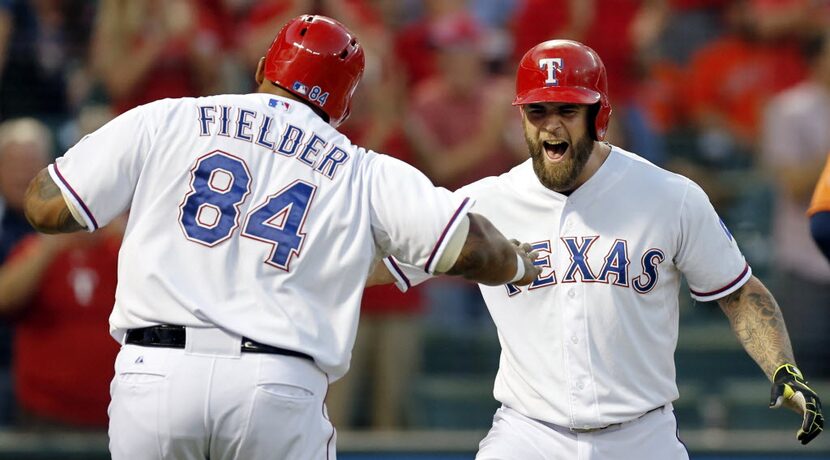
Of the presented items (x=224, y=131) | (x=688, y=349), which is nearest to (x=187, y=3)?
(x=688, y=349)

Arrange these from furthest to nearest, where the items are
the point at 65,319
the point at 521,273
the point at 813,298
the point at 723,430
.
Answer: the point at 813,298
the point at 723,430
the point at 65,319
the point at 521,273

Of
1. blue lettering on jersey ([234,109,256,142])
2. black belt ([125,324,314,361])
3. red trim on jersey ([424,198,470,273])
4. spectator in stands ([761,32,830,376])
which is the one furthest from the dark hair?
black belt ([125,324,314,361])

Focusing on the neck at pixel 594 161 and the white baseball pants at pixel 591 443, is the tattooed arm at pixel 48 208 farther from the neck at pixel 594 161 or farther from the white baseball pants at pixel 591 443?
the neck at pixel 594 161

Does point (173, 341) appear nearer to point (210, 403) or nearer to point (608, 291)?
point (210, 403)

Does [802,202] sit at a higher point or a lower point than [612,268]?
higher

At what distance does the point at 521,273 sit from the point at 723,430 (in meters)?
3.62

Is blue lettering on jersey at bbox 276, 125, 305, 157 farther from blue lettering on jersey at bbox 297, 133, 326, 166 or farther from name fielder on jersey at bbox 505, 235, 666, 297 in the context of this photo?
name fielder on jersey at bbox 505, 235, 666, 297

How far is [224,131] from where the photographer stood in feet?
12.2

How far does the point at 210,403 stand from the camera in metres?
3.50

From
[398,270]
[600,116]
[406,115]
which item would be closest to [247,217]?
[398,270]

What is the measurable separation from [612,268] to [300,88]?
1.25 meters

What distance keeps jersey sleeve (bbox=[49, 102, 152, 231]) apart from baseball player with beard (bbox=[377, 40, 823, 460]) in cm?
109

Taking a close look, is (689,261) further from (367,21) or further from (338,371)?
(367,21)

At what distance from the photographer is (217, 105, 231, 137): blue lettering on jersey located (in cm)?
372
